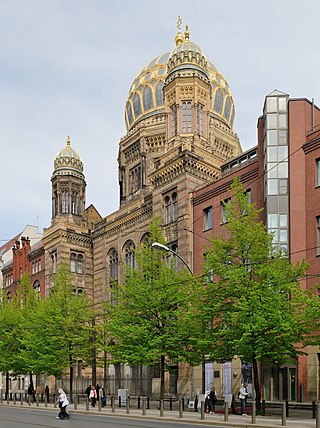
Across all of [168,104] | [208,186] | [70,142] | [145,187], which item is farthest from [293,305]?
[70,142]

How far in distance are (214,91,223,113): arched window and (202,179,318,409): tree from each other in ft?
130

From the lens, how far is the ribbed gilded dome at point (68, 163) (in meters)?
69.9

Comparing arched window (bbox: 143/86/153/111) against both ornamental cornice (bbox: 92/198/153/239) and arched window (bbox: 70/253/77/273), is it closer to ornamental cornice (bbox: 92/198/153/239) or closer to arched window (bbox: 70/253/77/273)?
ornamental cornice (bbox: 92/198/153/239)

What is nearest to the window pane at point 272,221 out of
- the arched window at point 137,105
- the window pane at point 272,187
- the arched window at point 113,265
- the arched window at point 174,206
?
the window pane at point 272,187

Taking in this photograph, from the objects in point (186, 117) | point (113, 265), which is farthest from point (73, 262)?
point (186, 117)

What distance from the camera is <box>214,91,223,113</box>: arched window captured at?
72.7m

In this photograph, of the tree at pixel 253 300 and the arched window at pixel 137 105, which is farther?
the arched window at pixel 137 105

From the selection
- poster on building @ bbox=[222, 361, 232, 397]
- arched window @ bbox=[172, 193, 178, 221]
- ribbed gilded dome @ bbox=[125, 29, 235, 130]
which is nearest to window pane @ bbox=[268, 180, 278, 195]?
poster on building @ bbox=[222, 361, 232, 397]

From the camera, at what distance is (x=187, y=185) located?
1951 inches

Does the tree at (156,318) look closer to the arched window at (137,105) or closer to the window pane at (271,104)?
the window pane at (271,104)

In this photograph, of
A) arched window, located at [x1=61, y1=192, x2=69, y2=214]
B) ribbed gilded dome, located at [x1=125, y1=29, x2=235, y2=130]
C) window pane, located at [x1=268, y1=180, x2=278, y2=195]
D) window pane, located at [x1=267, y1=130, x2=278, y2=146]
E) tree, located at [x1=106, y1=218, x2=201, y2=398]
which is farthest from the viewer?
ribbed gilded dome, located at [x1=125, y1=29, x2=235, y2=130]

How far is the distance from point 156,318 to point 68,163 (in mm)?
34675

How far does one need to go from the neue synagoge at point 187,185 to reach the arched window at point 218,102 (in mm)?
111

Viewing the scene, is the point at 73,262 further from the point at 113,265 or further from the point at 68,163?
the point at 68,163
